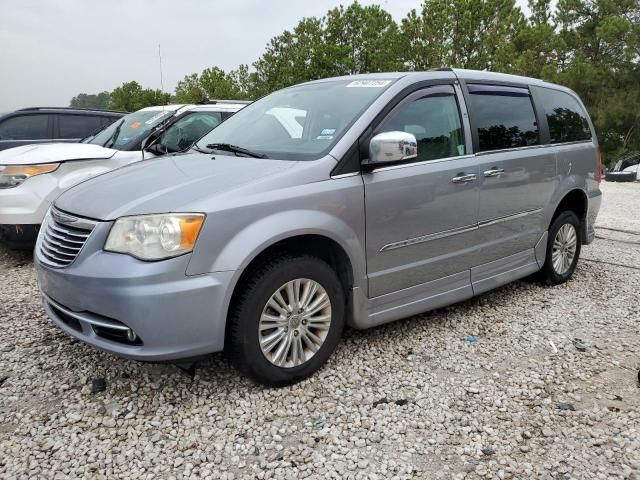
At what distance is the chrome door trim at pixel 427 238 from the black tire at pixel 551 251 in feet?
4.18

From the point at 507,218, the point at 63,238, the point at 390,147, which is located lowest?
the point at 507,218

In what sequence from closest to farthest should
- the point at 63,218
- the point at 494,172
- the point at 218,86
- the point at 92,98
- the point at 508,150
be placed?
the point at 63,218 < the point at 494,172 < the point at 508,150 < the point at 218,86 < the point at 92,98

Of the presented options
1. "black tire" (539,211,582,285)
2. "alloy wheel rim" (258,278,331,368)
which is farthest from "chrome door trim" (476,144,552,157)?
"alloy wheel rim" (258,278,331,368)

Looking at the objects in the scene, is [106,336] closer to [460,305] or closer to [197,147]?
[197,147]

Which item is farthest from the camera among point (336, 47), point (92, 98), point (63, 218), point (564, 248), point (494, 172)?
point (92, 98)

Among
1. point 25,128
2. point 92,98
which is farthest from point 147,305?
point 92,98

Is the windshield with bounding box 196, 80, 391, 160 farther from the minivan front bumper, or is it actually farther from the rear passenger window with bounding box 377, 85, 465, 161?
the minivan front bumper

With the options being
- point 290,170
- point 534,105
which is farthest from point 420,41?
point 290,170

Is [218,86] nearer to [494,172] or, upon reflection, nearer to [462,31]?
[462,31]

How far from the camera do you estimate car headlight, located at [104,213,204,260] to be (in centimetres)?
250

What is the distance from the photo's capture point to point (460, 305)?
171 inches

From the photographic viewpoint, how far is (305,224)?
2807mm

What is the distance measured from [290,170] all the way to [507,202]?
1928 millimetres

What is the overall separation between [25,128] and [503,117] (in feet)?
23.2
